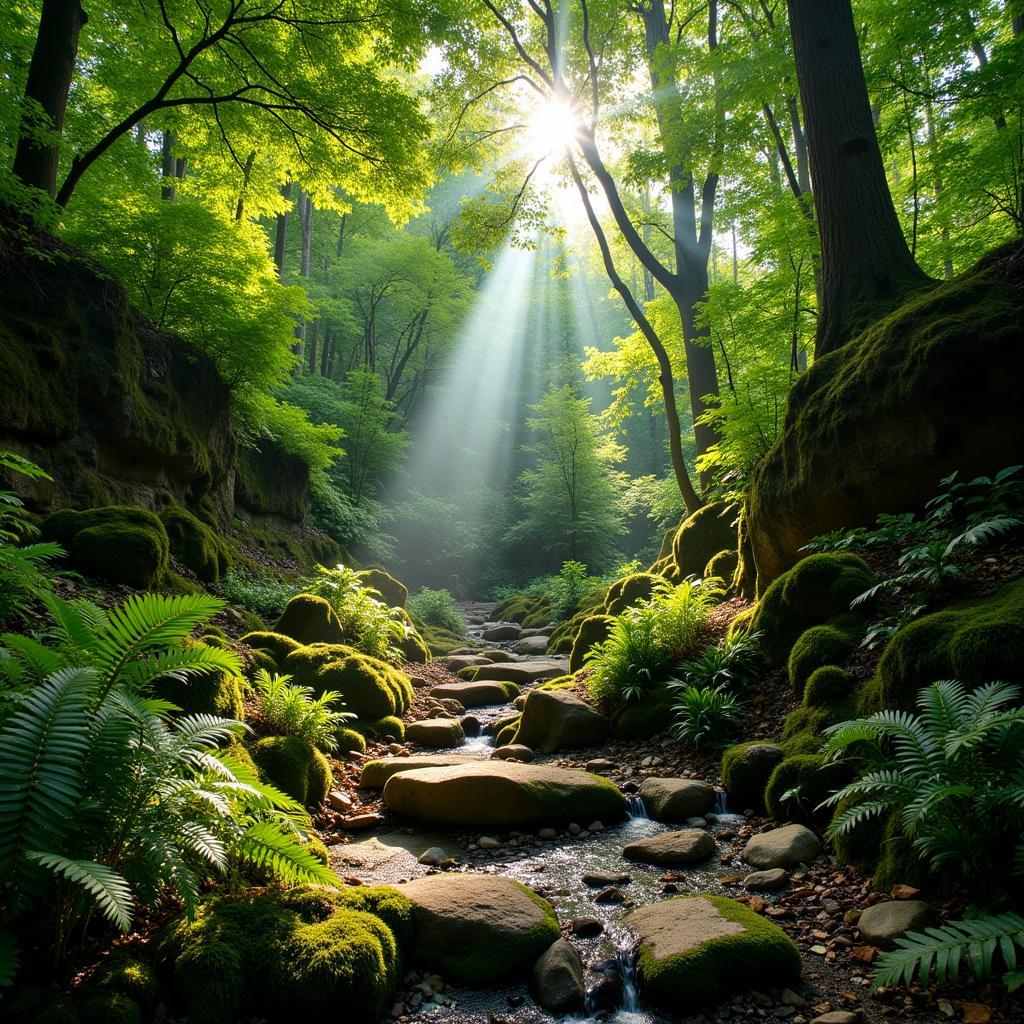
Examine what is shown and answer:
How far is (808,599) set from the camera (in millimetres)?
5668

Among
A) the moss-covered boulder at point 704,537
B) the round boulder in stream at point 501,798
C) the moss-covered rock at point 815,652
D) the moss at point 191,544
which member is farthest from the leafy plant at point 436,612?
the moss-covered rock at point 815,652

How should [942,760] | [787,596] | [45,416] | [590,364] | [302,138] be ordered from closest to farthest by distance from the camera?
[942,760] < [787,596] < [45,416] < [302,138] < [590,364]

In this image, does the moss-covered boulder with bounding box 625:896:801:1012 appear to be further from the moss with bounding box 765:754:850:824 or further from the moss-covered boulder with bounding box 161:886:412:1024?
the moss-covered boulder with bounding box 161:886:412:1024

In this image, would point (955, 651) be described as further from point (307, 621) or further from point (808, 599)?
point (307, 621)

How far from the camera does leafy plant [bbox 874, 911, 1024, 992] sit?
2131 mm

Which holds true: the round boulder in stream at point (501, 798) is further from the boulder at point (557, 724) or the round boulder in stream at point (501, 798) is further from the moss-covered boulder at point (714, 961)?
the moss-covered boulder at point (714, 961)

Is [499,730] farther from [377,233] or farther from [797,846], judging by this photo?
[377,233]

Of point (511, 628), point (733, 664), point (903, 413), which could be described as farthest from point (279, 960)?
point (511, 628)

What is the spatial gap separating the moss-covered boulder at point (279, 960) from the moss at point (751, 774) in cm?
288

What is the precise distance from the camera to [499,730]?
7.39 meters

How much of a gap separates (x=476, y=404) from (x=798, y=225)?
90.7 feet

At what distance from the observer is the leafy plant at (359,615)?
28.6 ft

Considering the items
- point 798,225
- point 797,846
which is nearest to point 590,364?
point 798,225

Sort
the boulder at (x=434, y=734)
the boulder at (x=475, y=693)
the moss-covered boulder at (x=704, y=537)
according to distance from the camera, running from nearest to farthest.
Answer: the boulder at (x=434, y=734), the boulder at (x=475, y=693), the moss-covered boulder at (x=704, y=537)
